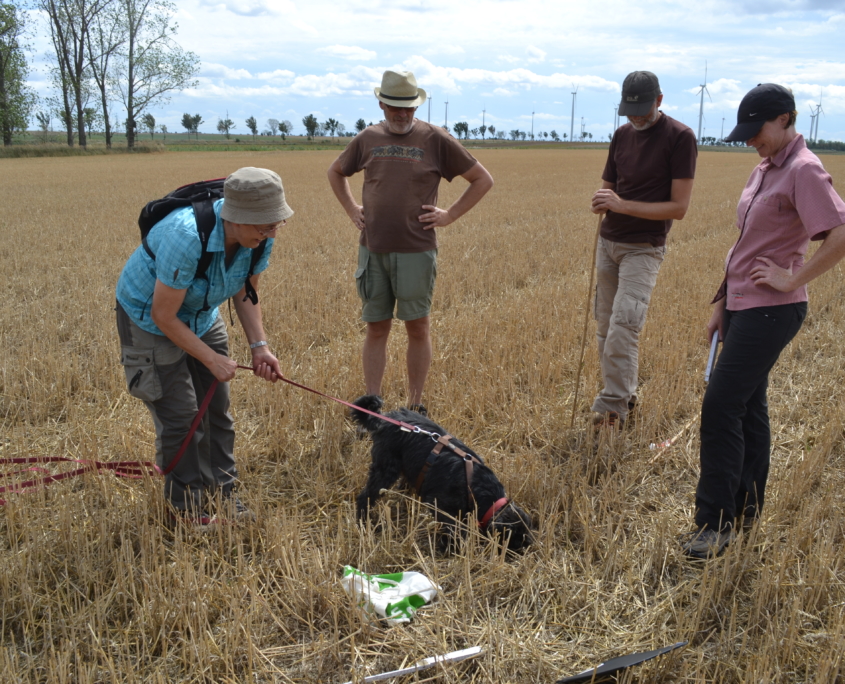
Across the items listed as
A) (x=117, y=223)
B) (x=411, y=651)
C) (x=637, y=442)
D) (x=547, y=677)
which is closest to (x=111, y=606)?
(x=411, y=651)

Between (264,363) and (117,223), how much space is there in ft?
38.3

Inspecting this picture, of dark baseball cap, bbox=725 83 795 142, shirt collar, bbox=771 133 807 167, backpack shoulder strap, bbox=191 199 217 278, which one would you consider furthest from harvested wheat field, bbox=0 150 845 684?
dark baseball cap, bbox=725 83 795 142

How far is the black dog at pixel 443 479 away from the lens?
122 inches

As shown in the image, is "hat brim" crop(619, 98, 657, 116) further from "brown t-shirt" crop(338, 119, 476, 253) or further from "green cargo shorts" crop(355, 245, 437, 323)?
"green cargo shorts" crop(355, 245, 437, 323)

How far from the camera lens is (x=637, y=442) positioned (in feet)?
14.1

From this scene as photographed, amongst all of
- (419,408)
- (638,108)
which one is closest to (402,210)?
(419,408)

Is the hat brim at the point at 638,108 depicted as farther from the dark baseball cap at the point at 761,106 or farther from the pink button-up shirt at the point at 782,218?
the dark baseball cap at the point at 761,106

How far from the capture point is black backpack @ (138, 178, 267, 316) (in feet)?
9.27

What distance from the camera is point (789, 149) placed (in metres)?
2.82

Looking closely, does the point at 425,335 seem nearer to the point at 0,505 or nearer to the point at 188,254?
the point at 188,254

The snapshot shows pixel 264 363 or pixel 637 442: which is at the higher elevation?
pixel 264 363

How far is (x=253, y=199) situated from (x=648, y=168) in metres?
2.57

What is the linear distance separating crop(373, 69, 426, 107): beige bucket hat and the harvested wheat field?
2.08m

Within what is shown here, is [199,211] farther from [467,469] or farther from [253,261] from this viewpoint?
[467,469]
